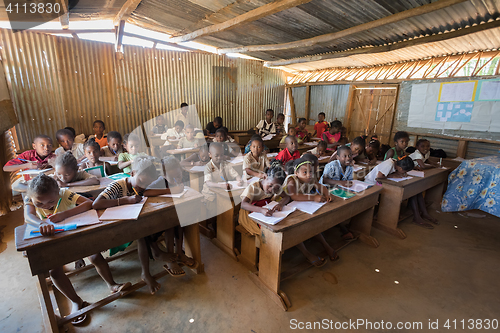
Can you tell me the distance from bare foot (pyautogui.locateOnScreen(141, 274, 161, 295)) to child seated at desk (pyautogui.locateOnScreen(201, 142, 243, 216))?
38.7 inches

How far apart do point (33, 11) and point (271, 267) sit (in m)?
5.44

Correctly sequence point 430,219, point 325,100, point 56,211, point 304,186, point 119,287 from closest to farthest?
point 56,211, point 119,287, point 304,186, point 430,219, point 325,100

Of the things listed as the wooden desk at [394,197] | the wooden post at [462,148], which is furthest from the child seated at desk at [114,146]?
the wooden post at [462,148]

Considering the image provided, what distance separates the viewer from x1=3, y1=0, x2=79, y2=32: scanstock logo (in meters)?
3.74

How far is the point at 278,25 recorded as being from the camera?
4859 millimetres

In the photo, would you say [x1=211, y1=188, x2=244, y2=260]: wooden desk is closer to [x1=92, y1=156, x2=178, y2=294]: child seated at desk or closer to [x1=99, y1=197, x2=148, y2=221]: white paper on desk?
[x1=92, y1=156, x2=178, y2=294]: child seated at desk

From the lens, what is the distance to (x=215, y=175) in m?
3.16

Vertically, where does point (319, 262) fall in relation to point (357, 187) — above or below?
below

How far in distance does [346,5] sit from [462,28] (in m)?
2.28

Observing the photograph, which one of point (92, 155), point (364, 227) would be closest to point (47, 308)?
point (92, 155)

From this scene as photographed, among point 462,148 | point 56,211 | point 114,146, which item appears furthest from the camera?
point 462,148

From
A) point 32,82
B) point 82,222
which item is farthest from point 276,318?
point 32,82

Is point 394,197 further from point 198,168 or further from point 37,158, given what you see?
point 37,158

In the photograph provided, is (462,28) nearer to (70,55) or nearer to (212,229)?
(212,229)
